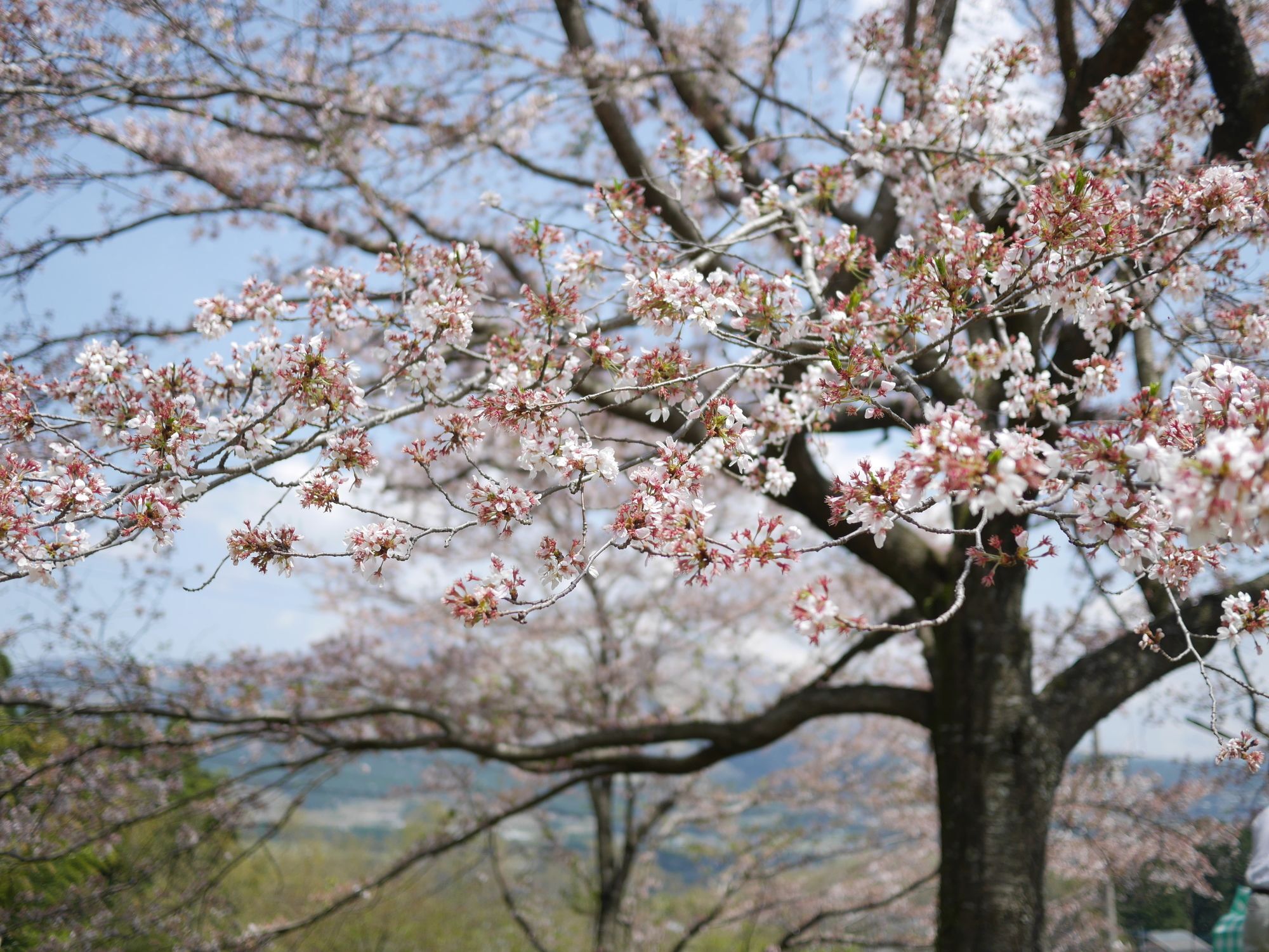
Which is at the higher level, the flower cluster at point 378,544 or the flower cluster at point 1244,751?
the flower cluster at point 378,544

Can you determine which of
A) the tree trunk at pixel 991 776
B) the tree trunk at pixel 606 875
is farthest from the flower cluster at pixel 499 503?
the tree trunk at pixel 606 875

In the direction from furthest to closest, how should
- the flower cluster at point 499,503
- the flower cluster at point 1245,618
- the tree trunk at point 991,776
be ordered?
the tree trunk at point 991,776, the flower cluster at point 499,503, the flower cluster at point 1245,618

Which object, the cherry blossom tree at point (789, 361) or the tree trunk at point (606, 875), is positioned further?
the tree trunk at point (606, 875)

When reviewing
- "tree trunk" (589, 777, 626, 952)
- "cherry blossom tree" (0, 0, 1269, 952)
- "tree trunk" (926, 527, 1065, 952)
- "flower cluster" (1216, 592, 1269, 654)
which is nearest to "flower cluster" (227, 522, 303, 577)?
"cherry blossom tree" (0, 0, 1269, 952)

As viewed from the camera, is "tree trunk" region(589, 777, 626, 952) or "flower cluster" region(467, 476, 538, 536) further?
"tree trunk" region(589, 777, 626, 952)

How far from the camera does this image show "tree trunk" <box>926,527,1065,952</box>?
3.32 metres

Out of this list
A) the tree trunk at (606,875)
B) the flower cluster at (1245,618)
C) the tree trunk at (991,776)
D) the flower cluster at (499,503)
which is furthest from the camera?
the tree trunk at (606,875)

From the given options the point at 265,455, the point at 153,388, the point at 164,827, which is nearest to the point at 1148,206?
the point at 265,455

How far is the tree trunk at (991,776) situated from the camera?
332 cm

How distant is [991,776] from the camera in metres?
3.51

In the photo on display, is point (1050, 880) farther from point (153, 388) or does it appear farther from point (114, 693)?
point (153, 388)

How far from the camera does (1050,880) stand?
7980mm

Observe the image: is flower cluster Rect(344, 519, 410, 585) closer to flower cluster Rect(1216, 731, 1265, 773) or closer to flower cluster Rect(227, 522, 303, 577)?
flower cluster Rect(227, 522, 303, 577)

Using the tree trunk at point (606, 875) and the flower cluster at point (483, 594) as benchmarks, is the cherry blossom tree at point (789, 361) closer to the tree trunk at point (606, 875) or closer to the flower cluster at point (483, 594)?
the flower cluster at point (483, 594)
